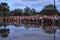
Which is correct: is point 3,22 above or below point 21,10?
below

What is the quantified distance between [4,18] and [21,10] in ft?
2.63

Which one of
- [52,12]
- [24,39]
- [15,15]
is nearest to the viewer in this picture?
[24,39]

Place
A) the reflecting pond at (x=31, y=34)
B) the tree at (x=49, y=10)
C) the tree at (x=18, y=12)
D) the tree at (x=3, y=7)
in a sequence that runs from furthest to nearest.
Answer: the tree at (x=3, y=7) < the tree at (x=18, y=12) < the tree at (x=49, y=10) < the reflecting pond at (x=31, y=34)

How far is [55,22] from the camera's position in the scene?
642cm

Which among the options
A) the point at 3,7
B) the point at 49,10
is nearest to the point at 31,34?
the point at 49,10

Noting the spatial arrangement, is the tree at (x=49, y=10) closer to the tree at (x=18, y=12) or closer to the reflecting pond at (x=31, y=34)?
the tree at (x=18, y=12)

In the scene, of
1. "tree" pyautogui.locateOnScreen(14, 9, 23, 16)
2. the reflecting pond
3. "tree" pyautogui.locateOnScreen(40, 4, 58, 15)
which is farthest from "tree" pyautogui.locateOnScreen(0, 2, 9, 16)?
the reflecting pond

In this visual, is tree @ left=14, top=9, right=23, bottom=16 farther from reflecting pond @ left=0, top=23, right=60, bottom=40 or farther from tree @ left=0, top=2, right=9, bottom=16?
reflecting pond @ left=0, top=23, right=60, bottom=40

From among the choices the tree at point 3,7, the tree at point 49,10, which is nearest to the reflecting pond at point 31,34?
the tree at point 49,10

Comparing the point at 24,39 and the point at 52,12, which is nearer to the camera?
the point at 24,39

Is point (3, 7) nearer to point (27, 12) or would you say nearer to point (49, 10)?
point (27, 12)

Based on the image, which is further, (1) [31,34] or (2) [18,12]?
(2) [18,12]

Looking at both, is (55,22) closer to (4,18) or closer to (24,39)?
(4,18)

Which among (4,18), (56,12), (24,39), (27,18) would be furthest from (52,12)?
(24,39)
